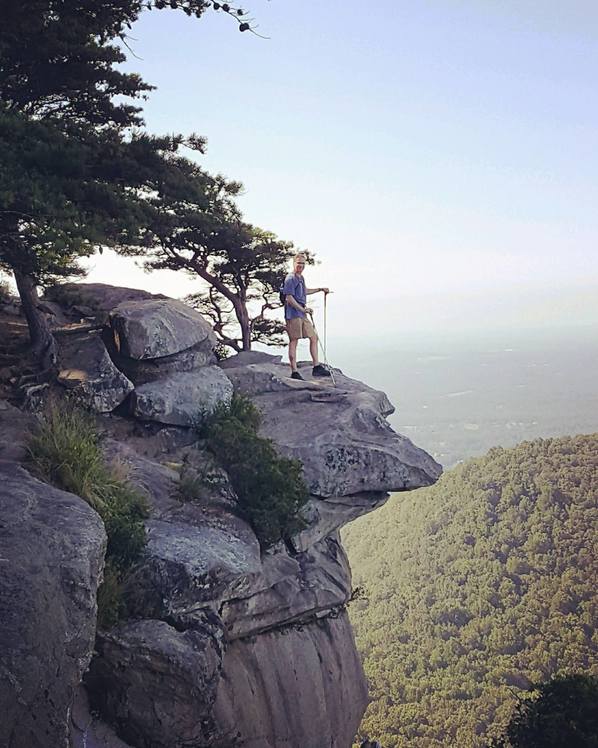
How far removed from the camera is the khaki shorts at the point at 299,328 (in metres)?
12.2

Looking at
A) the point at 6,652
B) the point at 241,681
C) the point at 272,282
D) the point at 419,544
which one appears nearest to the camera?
the point at 6,652

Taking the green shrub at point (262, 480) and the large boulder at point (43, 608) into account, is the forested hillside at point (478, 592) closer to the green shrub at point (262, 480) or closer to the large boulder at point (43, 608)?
the green shrub at point (262, 480)

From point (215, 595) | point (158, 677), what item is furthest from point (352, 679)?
point (158, 677)

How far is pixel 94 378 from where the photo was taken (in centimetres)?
982

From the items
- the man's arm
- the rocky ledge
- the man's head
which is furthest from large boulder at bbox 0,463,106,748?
the man's head

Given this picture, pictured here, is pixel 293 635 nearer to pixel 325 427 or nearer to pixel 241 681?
pixel 241 681

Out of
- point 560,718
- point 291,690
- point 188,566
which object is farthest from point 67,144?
point 560,718

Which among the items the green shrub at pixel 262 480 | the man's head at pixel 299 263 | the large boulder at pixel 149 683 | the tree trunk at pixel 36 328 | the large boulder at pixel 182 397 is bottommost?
the large boulder at pixel 149 683

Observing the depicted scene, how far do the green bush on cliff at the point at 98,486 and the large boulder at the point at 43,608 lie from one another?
0.89 meters

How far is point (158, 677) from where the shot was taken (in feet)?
20.4

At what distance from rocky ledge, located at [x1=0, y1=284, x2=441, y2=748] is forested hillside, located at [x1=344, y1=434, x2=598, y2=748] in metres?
30.4

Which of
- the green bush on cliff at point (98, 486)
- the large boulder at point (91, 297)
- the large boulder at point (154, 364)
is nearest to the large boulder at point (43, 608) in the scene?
the green bush on cliff at point (98, 486)

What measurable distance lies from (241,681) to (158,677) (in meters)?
2.57

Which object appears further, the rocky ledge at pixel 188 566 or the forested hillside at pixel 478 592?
the forested hillside at pixel 478 592
